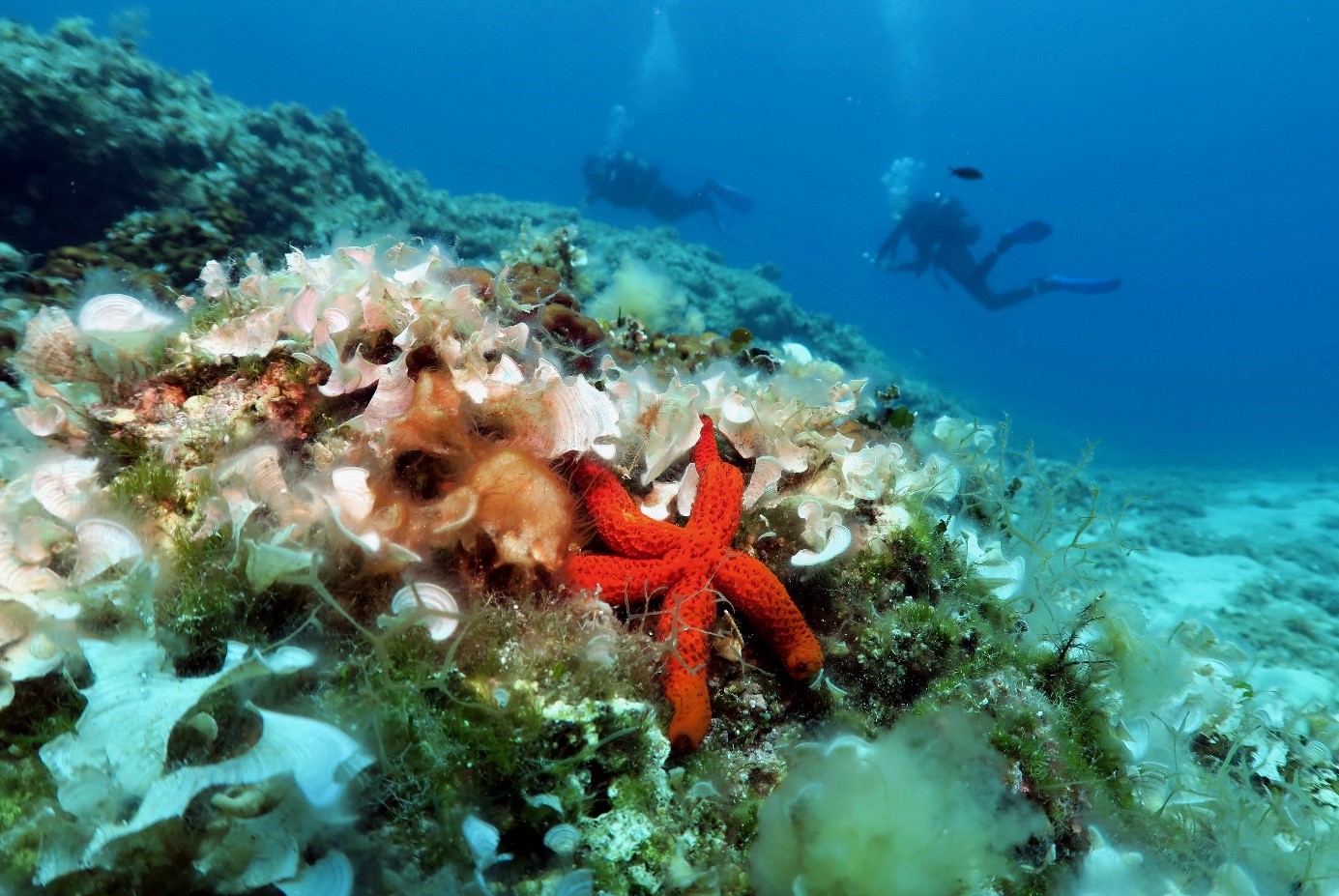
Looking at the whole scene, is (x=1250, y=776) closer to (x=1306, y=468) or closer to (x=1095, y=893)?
(x=1095, y=893)

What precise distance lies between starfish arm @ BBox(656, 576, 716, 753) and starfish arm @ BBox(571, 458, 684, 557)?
0.21m

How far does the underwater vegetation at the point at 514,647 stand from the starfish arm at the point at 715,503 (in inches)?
0.7

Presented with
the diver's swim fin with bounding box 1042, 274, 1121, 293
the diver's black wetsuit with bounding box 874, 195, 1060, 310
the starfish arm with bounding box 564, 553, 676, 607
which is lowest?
the starfish arm with bounding box 564, 553, 676, 607

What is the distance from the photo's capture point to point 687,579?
254 centimetres

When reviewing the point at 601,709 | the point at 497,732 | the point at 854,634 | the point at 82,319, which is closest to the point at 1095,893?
the point at 854,634

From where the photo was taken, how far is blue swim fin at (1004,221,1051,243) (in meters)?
23.9

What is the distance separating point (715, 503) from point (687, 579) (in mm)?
413

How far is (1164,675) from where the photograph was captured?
356 centimetres

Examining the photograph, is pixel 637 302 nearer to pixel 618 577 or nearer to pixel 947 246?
pixel 618 577

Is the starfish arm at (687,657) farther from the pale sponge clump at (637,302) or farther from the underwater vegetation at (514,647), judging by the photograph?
the pale sponge clump at (637,302)

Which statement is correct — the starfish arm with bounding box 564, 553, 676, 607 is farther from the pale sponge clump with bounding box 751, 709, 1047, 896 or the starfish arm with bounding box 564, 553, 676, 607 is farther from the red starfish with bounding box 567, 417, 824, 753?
the pale sponge clump with bounding box 751, 709, 1047, 896

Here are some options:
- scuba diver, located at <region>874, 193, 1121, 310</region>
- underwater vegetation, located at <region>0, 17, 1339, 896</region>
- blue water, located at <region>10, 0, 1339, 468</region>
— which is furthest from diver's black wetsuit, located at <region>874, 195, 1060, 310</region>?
blue water, located at <region>10, 0, 1339, 468</region>

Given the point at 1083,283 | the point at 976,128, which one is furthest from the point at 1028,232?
the point at 976,128

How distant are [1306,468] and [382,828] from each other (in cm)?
5109
